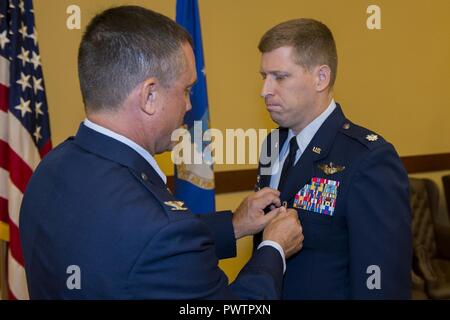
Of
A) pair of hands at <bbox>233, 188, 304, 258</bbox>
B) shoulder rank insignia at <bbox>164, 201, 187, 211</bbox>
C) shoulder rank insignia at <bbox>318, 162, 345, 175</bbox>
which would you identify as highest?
shoulder rank insignia at <bbox>164, 201, 187, 211</bbox>

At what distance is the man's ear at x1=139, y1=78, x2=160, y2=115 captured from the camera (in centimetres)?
126

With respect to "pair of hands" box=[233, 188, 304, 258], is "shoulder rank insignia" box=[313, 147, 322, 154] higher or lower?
higher

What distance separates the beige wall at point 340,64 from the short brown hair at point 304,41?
1.73 meters

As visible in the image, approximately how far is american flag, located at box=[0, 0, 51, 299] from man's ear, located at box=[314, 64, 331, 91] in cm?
169

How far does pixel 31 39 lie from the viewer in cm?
294

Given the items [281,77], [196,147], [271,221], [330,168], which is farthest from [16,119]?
[330,168]

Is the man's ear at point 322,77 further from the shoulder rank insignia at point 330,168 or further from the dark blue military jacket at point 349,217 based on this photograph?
the shoulder rank insignia at point 330,168

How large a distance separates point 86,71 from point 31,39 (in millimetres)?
1845

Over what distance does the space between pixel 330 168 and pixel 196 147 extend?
1.36 meters

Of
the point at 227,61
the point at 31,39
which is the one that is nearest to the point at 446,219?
the point at 227,61

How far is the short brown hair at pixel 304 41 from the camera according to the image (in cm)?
191

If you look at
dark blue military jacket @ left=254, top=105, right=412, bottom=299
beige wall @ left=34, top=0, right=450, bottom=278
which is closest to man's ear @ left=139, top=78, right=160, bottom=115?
dark blue military jacket @ left=254, top=105, right=412, bottom=299

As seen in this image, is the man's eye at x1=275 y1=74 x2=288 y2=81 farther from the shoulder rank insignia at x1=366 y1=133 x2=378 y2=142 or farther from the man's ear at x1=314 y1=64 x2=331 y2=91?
the shoulder rank insignia at x1=366 y1=133 x2=378 y2=142

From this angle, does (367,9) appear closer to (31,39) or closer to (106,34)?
(31,39)
